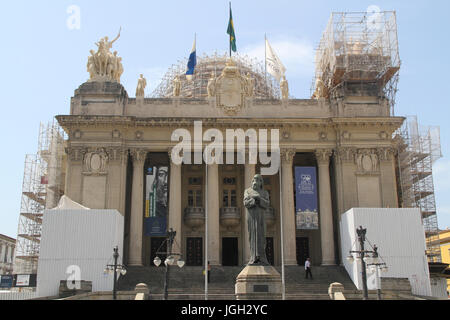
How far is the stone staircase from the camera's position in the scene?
3253 centimetres

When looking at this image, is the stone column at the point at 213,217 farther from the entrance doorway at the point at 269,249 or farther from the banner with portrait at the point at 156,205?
the entrance doorway at the point at 269,249

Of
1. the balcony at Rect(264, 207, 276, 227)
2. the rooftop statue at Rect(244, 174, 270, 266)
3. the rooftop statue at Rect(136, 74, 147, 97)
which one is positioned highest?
the rooftop statue at Rect(136, 74, 147, 97)

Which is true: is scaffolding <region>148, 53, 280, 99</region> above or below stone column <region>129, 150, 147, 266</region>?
above

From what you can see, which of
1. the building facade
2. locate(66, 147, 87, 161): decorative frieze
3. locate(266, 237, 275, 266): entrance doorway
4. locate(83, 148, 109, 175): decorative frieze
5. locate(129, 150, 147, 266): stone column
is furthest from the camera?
the building facade

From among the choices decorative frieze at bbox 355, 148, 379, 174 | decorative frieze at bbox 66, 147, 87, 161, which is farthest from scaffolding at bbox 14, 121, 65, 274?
decorative frieze at bbox 355, 148, 379, 174

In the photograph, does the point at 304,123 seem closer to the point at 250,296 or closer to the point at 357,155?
the point at 357,155

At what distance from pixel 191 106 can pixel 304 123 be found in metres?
9.04

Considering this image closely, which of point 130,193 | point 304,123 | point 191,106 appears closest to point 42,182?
point 130,193

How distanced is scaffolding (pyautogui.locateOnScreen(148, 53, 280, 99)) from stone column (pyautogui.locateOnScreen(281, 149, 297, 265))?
559 inches

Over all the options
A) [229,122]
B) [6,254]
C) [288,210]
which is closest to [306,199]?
[288,210]

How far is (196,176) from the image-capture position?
4603 cm

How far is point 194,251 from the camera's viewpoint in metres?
43.5

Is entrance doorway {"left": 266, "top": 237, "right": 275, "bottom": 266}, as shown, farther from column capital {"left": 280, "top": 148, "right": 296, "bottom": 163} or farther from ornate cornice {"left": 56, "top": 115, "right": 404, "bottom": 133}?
ornate cornice {"left": 56, "top": 115, "right": 404, "bottom": 133}

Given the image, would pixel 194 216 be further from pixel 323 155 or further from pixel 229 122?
pixel 323 155
